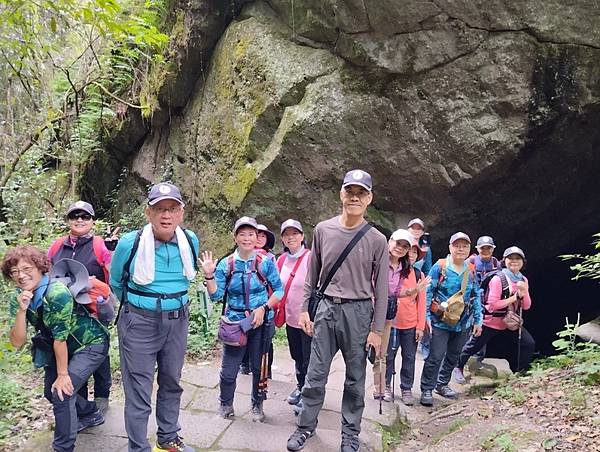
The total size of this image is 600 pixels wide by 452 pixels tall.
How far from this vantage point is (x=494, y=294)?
19.9 feet

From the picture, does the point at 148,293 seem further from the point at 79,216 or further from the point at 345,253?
the point at 79,216

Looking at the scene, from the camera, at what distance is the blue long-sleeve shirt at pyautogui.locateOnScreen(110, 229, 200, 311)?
328 cm

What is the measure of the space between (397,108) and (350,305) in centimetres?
528

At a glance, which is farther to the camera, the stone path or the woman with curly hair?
the stone path

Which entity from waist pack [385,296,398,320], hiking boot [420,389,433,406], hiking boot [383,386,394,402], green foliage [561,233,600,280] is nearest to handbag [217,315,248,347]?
waist pack [385,296,398,320]

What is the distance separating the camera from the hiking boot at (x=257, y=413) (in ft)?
14.4

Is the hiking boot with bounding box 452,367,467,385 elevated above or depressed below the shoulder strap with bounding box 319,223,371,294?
below

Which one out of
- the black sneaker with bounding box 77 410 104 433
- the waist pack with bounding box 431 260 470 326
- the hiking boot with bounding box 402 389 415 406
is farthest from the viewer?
the hiking boot with bounding box 402 389 415 406

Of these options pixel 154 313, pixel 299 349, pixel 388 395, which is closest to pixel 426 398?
pixel 388 395

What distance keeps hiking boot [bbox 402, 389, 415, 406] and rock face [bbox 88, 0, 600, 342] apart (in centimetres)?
377

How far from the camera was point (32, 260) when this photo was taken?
129 inches

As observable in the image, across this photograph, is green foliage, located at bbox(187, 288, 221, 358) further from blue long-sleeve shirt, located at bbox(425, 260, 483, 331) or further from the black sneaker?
blue long-sleeve shirt, located at bbox(425, 260, 483, 331)

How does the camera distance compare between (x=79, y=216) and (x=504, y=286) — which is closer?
(x=79, y=216)

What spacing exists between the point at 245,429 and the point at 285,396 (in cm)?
102
